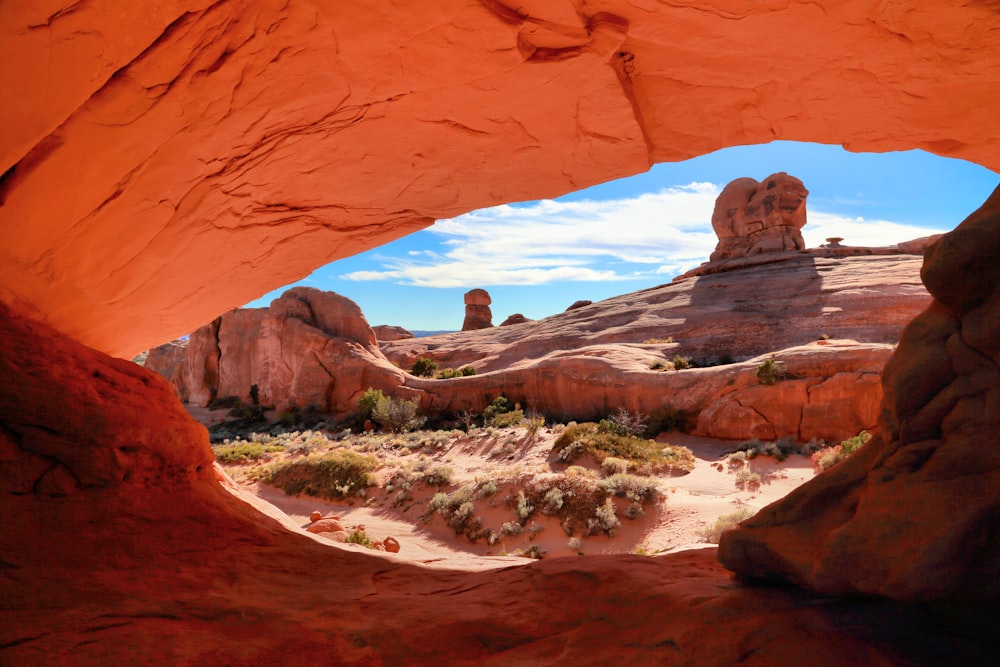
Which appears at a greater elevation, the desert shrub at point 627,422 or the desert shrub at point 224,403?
the desert shrub at point 224,403

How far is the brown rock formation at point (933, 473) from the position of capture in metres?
2.16

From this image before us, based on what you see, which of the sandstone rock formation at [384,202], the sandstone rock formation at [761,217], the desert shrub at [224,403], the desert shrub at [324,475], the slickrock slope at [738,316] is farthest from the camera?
Answer: the sandstone rock formation at [761,217]

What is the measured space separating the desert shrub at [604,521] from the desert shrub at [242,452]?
13511mm

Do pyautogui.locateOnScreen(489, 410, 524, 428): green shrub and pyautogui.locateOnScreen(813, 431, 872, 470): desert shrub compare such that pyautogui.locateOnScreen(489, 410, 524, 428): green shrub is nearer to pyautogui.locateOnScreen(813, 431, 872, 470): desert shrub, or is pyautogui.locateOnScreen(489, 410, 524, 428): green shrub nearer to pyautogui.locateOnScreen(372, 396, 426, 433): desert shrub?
pyautogui.locateOnScreen(372, 396, 426, 433): desert shrub

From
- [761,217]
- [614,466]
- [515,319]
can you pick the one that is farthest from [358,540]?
[515,319]

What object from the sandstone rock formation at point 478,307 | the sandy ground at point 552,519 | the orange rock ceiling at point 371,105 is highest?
the sandstone rock formation at point 478,307

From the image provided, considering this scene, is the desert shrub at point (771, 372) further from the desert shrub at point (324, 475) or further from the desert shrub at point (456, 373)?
the desert shrub at point (456, 373)

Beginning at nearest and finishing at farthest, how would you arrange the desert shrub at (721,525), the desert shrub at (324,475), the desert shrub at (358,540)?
the desert shrub at (358,540) < the desert shrub at (721,525) < the desert shrub at (324,475)

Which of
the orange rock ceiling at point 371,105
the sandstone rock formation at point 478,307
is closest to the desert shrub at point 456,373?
the orange rock ceiling at point 371,105

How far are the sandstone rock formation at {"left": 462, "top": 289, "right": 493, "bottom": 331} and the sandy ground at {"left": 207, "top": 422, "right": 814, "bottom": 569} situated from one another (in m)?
38.5

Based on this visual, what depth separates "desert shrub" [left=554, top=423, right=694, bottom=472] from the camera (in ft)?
44.0

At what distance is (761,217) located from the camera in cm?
3906

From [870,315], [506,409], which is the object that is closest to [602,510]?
[506,409]

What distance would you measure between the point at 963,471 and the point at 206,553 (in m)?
4.61
